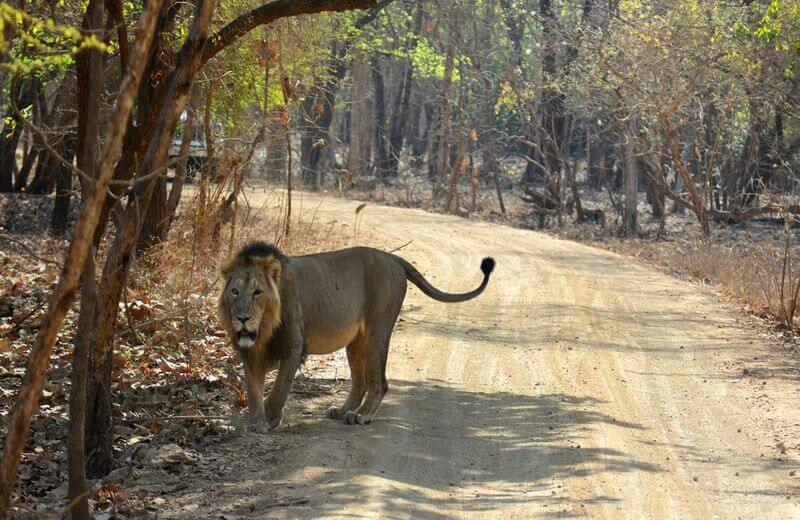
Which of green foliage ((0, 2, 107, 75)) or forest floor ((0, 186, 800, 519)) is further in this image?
forest floor ((0, 186, 800, 519))

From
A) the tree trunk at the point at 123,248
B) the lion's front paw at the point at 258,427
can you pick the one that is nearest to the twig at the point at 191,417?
Answer: the lion's front paw at the point at 258,427

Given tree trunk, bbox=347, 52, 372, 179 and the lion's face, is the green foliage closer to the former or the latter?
the lion's face

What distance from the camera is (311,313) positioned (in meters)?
8.77

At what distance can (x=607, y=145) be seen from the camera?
139 feet

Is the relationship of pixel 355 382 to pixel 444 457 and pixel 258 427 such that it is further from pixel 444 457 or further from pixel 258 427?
pixel 444 457

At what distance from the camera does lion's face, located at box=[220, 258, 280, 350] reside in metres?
8.07

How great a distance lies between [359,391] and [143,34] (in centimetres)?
483

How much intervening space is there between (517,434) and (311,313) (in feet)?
6.07

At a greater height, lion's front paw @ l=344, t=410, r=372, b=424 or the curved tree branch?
the curved tree branch

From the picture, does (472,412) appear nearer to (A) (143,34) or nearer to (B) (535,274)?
(A) (143,34)

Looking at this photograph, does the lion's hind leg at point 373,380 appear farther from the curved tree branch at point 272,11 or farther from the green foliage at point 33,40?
the green foliage at point 33,40

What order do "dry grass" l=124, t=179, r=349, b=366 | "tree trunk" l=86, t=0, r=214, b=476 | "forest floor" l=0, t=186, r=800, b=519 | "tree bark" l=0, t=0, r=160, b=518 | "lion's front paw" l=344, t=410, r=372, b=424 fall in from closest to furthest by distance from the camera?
1. "tree bark" l=0, t=0, r=160, b=518
2. "tree trunk" l=86, t=0, r=214, b=476
3. "forest floor" l=0, t=186, r=800, b=519
4. "lion's front paw" l=344, t=410, r=372, b=424
5. "dry grass" l=124, t=179, r=349, b=366

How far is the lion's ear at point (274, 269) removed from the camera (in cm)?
834

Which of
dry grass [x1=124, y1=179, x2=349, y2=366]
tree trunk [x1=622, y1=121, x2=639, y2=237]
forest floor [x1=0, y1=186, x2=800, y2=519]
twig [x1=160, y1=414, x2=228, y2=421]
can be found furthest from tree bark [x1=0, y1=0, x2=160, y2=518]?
tree trunk [x1=622, y1=121, x2=639, y2=237]
